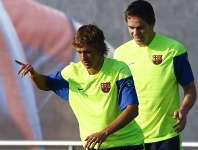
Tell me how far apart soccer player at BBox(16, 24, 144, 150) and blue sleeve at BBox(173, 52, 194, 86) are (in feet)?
1.99

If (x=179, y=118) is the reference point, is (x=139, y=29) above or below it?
above

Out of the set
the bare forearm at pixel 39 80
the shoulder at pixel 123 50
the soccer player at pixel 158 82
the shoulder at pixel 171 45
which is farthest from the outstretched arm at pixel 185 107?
the bare forearm at pixel 39 80

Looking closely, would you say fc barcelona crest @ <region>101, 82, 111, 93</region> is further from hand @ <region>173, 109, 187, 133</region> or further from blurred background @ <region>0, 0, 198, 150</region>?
blurred background @ <region>0, 0, 198, 150</region>

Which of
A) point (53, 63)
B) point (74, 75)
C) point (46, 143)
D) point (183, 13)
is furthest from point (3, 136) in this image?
point (74, 75)

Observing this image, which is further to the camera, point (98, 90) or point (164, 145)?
point (164, 145)

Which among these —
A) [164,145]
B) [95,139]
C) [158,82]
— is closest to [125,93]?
[95,139]

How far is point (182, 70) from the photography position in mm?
4473

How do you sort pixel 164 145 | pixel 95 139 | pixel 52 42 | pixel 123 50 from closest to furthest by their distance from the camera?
1. pixel 95 139
2. pixel 164 145
3. pixel 123 50
4. pixel 52 42

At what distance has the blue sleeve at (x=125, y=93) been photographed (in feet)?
12.6

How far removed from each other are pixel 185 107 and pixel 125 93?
2.03 feet

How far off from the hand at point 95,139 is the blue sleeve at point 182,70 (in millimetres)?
1003

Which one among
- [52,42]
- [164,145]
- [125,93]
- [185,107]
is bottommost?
[164,145]

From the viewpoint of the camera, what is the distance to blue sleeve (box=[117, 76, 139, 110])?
3.85 meters

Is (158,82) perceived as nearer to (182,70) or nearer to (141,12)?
(182,70)
